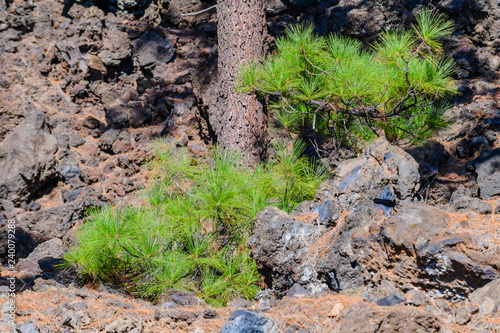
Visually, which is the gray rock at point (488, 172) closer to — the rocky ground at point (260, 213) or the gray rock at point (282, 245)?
the rocky ground at point (260, 213)

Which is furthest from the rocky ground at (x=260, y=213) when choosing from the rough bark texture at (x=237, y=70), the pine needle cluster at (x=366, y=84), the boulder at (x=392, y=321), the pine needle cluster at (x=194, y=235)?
the rough bark texture at (x=237, y=70)

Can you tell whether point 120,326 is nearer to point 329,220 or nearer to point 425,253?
point 329,220

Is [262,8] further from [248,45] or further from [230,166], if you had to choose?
[230,166]

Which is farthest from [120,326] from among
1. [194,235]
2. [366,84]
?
[366,84]

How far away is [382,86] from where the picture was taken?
2885 mm

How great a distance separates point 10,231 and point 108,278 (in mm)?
1583

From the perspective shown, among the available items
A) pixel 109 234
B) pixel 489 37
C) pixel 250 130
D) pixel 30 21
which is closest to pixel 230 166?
pixel 250 130

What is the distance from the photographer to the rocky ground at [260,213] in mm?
1996

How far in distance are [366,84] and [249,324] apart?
178 centimetres

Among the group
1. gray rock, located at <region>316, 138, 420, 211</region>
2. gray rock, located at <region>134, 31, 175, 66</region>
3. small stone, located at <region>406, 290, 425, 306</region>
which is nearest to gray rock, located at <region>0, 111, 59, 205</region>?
gray rock, located at <region>134, 31, 175, 66</region>

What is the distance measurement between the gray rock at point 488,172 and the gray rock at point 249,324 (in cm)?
185

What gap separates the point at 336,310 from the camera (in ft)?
6.51

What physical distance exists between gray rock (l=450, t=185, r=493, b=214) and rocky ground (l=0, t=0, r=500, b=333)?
0.5 inches

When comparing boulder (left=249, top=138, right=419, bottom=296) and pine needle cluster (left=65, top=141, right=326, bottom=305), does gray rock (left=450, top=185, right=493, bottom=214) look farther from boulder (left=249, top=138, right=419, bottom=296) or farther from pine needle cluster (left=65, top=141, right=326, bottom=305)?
pine needle cluster (left=65, top=141, right=326, bottom=305)
